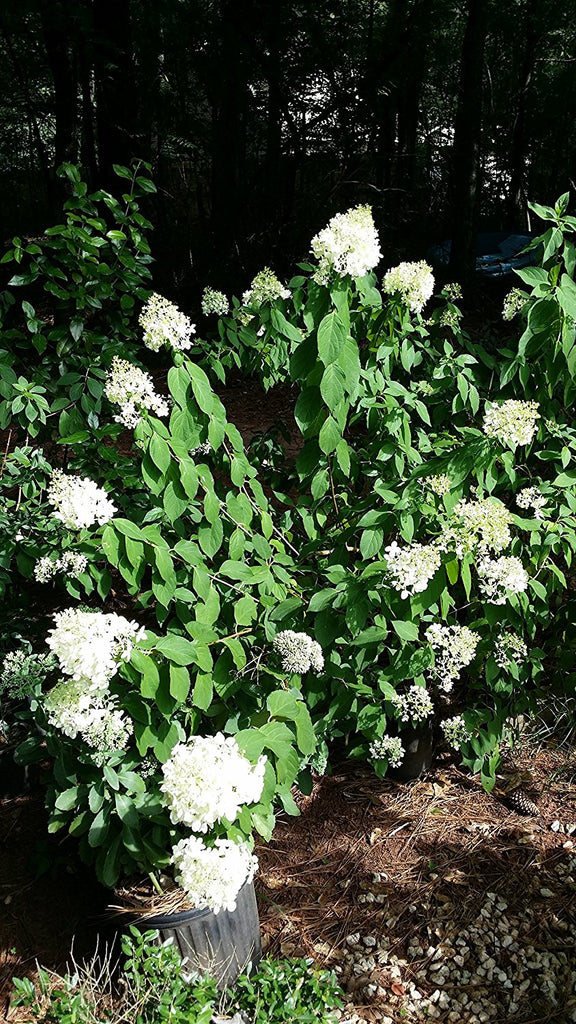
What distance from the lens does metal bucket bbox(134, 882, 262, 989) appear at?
2029 mm

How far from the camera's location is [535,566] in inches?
93.5

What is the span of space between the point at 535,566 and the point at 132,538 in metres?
1.26

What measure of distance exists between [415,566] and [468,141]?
5.34 m

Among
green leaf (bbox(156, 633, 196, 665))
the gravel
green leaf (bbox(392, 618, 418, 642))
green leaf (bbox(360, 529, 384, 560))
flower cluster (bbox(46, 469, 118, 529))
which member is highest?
flower cluster (bbox(46, 469, 118, 529))

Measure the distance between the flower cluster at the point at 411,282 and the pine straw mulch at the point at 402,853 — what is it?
1765 mm

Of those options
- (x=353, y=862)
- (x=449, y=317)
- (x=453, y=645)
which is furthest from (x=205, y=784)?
(x=449, y=317)

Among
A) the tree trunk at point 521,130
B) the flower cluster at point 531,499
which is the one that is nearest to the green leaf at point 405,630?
the flower cluster at point 531,499

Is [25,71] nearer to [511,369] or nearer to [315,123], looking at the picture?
[315,123]

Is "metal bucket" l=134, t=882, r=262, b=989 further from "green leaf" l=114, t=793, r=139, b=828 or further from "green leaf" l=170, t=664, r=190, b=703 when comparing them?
"green leaf" l=170, t=664, r=190, b=703

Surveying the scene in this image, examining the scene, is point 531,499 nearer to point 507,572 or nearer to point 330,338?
point 507,572

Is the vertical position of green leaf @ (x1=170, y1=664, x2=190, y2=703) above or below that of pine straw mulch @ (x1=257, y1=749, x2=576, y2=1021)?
above

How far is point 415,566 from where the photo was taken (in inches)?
74.6

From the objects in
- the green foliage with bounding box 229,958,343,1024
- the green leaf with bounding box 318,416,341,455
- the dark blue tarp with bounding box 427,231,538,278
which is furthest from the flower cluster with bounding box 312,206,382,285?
the dark blue tarp with bounding box 427,231,538,278

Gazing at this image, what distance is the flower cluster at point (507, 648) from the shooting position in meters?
2.42
